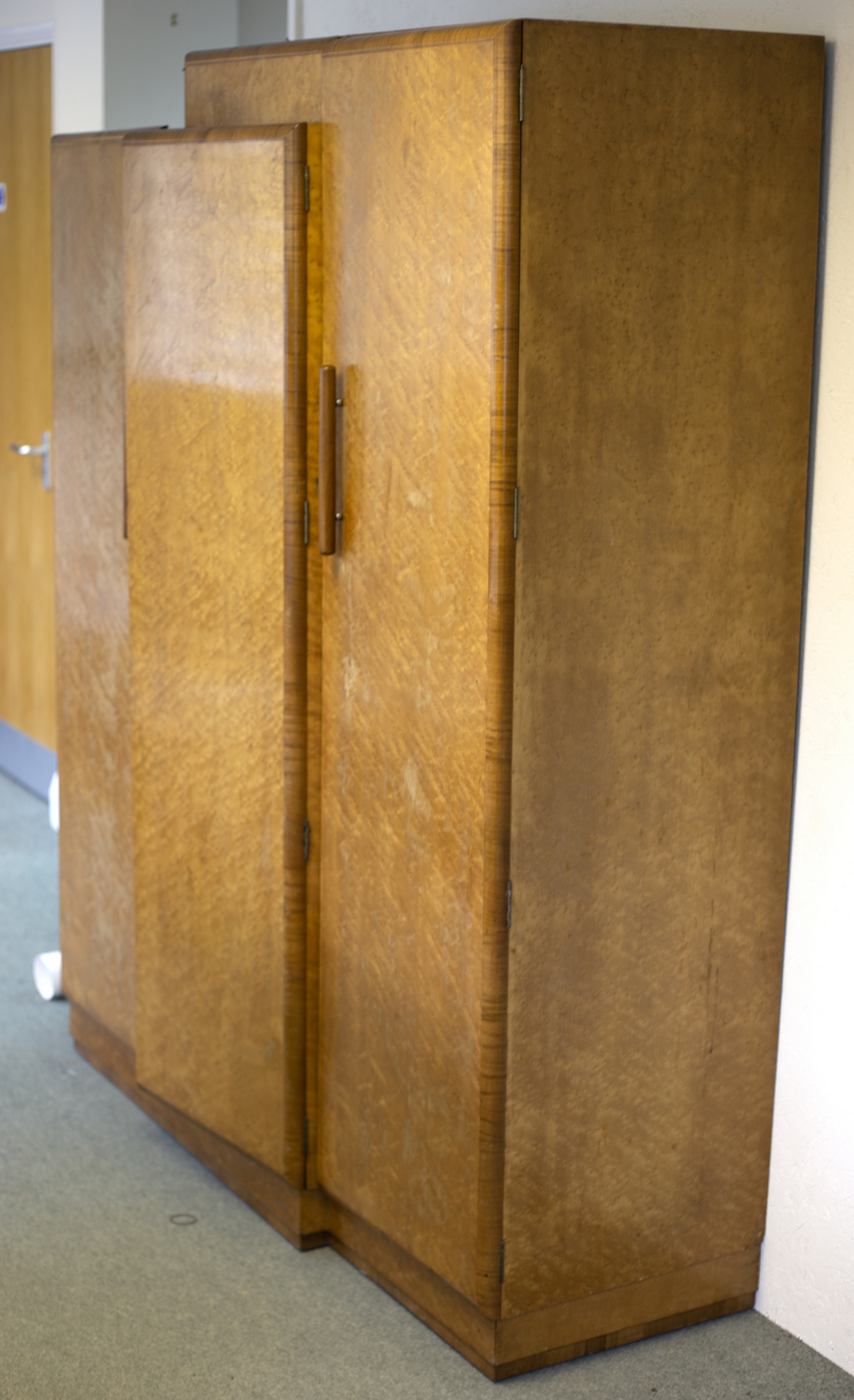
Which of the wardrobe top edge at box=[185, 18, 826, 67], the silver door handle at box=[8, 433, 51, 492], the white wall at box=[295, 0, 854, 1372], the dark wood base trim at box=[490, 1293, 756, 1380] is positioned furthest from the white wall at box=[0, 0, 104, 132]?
the dark wood base trim at box=[490, 1293, 756, 1380]

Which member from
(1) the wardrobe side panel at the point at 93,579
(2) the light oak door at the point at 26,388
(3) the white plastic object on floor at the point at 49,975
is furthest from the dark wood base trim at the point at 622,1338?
(2) the light oak door at the point at 26,388

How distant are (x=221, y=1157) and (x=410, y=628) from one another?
118 cm

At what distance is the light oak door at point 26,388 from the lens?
193 inches

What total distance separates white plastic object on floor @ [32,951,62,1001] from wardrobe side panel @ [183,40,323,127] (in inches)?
76.4

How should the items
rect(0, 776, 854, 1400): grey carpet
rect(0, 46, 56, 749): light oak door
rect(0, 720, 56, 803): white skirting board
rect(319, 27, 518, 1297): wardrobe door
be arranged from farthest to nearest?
1. rect(0, 720, 56, 803): white skirting board
2. rect(0, 46, 56, 749): light oak door
3. rect(0, 776, 854, 1400): grey carpet
4. rect(319, 27, 518, 1297): wardrobe door

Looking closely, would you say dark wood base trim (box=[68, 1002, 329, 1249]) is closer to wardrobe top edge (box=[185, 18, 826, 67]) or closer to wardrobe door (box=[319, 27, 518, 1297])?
wardrobe door (box=[319, 27, 518, 1297])

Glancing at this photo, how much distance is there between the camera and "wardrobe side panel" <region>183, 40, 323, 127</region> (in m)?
2.30

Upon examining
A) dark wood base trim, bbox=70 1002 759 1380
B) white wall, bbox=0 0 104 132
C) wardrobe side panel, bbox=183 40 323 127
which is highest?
white wall, bbox=0 0 104 132

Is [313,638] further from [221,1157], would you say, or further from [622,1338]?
[622,1338]

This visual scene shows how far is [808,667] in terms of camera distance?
7.50 ft

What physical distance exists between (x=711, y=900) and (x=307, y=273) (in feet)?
3.73

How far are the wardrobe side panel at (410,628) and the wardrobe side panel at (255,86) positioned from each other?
0.08m

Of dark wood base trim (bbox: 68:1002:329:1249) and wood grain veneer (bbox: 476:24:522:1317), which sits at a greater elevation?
wood grain veneer (bbox: 476:24:522:1317)

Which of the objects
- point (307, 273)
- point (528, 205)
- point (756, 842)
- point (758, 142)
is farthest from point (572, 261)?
point (756, 842)
